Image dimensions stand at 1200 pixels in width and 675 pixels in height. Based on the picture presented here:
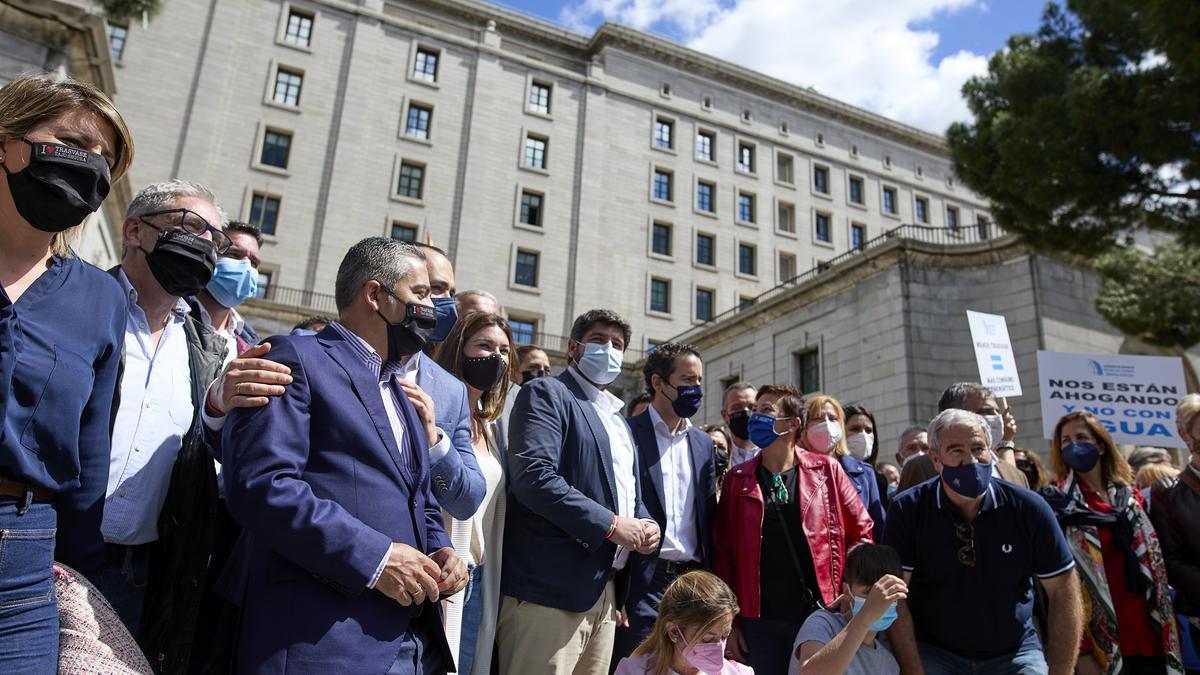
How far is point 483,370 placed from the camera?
3979mm

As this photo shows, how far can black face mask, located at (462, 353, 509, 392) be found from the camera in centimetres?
398

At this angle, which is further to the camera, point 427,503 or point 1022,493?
point 1022,493

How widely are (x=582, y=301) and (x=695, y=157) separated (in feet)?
34.5

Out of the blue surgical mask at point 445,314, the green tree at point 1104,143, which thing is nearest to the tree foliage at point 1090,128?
the green tree at point 1104,143

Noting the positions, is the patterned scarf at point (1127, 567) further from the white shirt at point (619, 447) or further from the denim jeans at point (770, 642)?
the white shirt at point (619, 447)

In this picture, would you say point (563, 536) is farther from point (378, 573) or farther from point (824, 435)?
point (824, 435)

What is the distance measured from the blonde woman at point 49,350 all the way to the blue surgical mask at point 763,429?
11.6 feet

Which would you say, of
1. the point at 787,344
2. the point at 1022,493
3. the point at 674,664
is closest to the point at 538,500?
the point at 674,664

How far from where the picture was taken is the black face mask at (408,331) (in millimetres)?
2662

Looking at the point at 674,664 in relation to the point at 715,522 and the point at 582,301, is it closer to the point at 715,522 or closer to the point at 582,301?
the point at 715,522

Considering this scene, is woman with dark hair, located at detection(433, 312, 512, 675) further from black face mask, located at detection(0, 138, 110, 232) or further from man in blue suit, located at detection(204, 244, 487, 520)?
black face mask, located at detection(0, 138, 110, 232)

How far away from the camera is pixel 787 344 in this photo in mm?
23000

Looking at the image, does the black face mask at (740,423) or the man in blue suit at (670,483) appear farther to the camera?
the black face mask at (740,423)

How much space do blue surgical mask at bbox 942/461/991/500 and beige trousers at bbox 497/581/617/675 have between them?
2.14 metres
